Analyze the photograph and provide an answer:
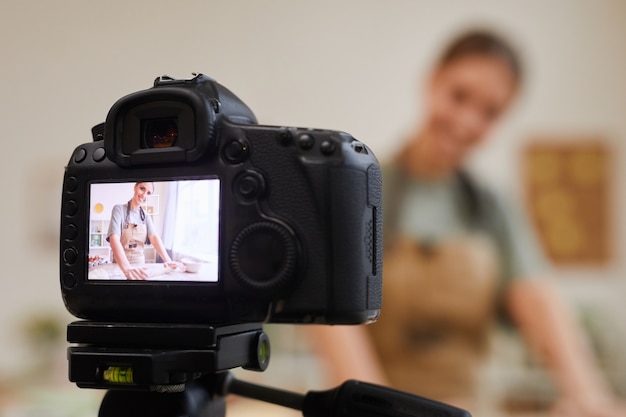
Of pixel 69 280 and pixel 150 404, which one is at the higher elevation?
pixel 69 280

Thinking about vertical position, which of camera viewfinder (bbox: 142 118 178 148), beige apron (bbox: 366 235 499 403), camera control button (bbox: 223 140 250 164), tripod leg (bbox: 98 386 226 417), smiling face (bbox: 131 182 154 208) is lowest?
beige apron (bbox: 366 235 499 403)

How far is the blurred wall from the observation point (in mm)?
2191

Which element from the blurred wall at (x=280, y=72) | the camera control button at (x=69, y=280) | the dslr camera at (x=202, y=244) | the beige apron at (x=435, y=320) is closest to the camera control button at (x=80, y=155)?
the dslr camera at (x=202, y=244)

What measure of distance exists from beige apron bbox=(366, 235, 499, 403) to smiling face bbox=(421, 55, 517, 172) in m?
0.33

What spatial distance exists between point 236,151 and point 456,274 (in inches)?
66.5

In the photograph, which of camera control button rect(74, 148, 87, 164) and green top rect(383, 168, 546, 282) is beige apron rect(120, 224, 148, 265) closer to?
camera control button rect(74, 148, 87, 164)

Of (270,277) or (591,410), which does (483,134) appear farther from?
(270,277)

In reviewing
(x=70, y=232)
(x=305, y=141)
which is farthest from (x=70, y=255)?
(x=305, y=141)

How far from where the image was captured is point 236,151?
634mm

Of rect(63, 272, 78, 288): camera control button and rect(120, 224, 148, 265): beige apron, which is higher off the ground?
rect(120, 224, 148, 265): beige apron

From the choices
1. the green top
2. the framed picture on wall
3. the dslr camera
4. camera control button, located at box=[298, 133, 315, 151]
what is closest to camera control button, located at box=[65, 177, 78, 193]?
the dslr camera

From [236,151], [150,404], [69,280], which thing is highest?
[236,151]

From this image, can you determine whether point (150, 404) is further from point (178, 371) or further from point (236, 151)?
point (236, 151)

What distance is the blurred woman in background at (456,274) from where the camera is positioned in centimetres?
217
